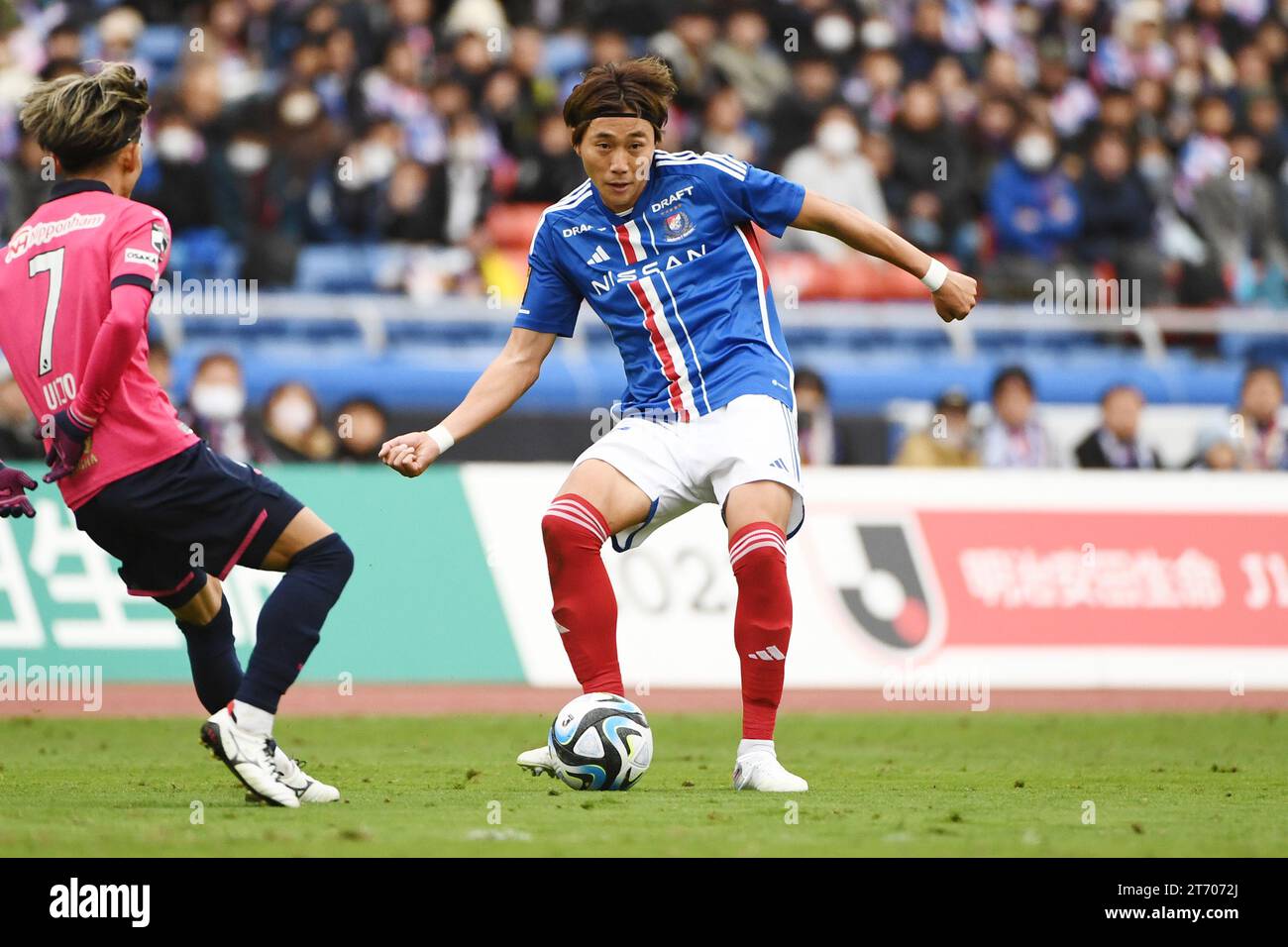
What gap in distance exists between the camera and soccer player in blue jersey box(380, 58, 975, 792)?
6.71m

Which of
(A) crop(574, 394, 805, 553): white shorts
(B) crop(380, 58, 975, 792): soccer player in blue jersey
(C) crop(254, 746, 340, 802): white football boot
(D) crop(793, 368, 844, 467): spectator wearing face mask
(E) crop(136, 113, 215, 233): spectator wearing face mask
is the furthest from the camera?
(E) crop(136, 113, 215, 233): spectator wearing face mask

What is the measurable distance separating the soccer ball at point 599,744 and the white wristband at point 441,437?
1.01 metres

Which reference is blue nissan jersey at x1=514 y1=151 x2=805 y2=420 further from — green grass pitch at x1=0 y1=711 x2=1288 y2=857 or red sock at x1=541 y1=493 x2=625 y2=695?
green grass pitch at x1=0 y1=711 x2=1288 y2=857

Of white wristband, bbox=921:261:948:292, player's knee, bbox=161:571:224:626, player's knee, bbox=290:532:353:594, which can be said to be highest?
white wristband, bbox=921:261:948:292

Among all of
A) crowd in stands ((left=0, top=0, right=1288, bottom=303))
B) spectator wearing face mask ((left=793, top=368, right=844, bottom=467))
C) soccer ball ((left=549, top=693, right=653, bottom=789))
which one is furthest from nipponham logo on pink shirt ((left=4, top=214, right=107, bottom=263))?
crowd in stands ((left=0, top=0, right=1288, bottom=303))

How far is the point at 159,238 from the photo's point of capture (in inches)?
239

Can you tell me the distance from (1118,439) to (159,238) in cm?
877

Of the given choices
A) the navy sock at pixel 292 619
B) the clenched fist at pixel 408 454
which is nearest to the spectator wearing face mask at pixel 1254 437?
the clenched fist at pixel 408 454

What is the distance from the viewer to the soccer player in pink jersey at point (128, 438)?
6.01m

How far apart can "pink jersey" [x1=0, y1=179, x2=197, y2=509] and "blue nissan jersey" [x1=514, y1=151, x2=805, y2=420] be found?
1.68m

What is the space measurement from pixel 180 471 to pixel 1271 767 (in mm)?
4696

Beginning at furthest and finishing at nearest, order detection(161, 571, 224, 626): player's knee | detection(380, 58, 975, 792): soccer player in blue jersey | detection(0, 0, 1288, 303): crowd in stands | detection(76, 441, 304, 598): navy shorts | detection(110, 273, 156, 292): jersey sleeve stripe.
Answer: detection(0, 0, 1288, 303): crowd in stands → detection(380, 58, 975, 792): soccer player in blue jersey → detection(161, 571, 224, 626): player's knee → detection(76, 441, 304, 598): navy shorts → detection(110, 273, 156, 292): jersey sleeve stripe

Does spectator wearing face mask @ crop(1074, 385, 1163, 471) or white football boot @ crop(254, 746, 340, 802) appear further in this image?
spectator wearing face mask @ crop(1074, 385, 1163, 471)

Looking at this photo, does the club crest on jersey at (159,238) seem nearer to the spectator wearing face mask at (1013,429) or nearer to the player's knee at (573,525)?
the player's knee at (573,525)
